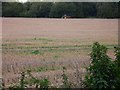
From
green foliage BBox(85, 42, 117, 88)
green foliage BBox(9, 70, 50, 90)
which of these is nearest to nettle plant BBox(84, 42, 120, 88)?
green foliage BBox(85, 42, 117, 88)

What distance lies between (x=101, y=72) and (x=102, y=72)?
2 cm

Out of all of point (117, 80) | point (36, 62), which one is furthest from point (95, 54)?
point (36, 62)

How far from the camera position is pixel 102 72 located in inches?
217

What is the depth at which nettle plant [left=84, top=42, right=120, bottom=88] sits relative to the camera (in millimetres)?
5449

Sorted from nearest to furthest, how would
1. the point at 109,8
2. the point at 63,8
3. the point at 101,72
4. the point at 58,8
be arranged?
the point at 101,72 → the point at 109,8 → the point at 58,8 → the point at 63,8

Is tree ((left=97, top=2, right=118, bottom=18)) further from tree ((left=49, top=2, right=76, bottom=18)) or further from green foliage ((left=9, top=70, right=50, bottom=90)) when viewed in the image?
green foliage ((left=9, top=70, right=50, bottom=90))

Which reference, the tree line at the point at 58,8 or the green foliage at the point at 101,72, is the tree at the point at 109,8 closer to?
the tree line at the point at 58,8

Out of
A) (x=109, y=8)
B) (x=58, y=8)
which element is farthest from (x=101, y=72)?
(x=58, y=8)

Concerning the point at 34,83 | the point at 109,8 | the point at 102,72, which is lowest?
the point at 34,83

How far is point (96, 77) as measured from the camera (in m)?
5.48

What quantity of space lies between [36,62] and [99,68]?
5.10m

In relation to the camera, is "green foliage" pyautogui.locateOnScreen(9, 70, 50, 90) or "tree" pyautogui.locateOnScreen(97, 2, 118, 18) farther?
"tree" pyautogui.locateOnScreen(97, 2, 118, 18)

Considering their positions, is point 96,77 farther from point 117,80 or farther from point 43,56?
point 43,56

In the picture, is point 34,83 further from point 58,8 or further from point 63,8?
point 63,8
